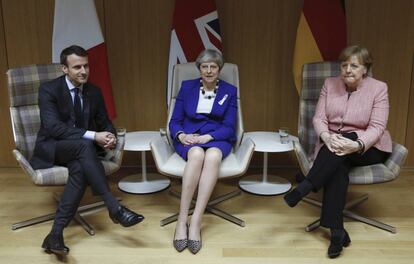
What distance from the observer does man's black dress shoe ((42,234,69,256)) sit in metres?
2.47

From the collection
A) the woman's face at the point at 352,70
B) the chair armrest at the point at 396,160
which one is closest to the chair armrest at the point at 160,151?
the woman's face at the point at 352,70

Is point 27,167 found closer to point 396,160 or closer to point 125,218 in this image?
point 125,218

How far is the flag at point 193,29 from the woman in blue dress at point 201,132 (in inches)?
17.4

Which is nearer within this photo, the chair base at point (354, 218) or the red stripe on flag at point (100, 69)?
the chair base at point (354, 218)

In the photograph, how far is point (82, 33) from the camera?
3.47 metres

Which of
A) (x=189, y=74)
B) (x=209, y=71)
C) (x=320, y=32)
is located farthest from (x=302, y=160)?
(x=320, y=32)

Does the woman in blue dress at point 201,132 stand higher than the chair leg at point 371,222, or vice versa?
the woman in blue dress at point 201,132

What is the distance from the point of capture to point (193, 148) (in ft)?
9.22

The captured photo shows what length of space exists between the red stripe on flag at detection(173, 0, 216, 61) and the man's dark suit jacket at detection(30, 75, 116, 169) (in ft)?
2.97

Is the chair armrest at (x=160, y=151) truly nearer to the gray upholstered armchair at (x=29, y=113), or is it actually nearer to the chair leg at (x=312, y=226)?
the gray upholstered armchair at (x=29, y=113)

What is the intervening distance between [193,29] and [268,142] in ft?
3.37

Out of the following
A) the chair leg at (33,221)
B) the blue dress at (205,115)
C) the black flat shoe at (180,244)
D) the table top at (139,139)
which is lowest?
the black flat shoe at (180,244)

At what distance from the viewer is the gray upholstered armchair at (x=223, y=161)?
9.06 ft

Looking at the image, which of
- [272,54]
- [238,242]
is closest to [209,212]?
[238,242]
